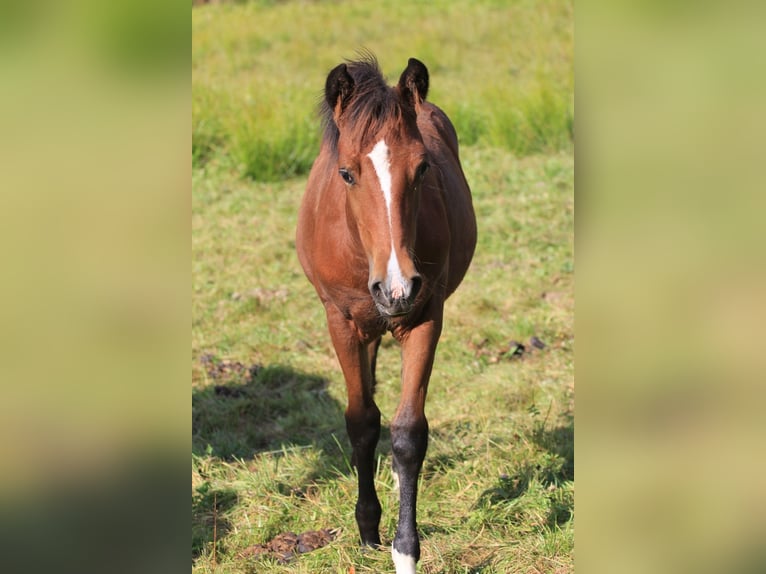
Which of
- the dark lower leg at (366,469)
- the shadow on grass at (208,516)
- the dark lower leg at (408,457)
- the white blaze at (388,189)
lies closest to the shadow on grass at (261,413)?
the shadow on grass at (208,516)

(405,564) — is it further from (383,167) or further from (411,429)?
(383,167)

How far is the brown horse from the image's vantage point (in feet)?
9.96

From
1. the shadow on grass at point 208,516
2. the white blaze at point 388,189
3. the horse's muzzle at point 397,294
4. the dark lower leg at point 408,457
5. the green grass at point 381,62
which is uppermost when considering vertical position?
the green grass at point 381,62

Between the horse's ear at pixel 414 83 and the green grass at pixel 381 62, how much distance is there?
3555 millimetres

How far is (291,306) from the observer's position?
22.7ft

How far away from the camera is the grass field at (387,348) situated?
393cm

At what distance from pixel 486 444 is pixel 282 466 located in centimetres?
113

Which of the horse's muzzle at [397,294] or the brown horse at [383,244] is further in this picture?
the brown horse at [383,244]

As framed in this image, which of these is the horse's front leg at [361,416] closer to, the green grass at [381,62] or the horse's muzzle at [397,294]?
the horse's muzzle at [397,294]
